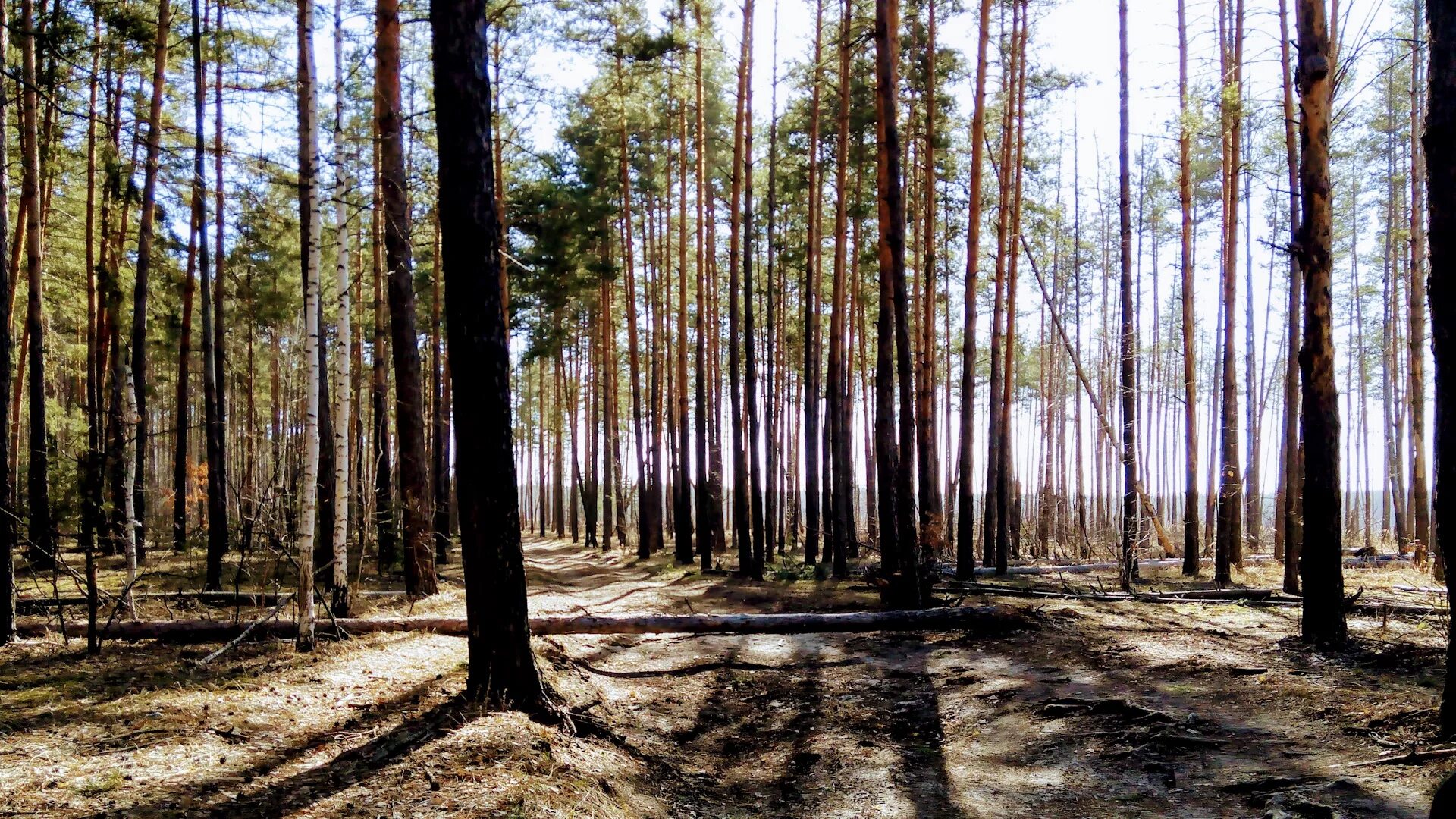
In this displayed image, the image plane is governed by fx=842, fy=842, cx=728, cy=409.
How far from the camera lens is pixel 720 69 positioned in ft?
62.3

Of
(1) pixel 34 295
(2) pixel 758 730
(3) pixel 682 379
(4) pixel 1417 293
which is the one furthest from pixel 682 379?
(4) pixel 1417 293

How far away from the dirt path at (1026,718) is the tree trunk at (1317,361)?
64 cm

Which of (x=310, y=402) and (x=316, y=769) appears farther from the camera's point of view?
(x=310, y=402)

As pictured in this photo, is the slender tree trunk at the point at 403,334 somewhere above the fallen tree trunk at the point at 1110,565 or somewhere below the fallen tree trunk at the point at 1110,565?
above

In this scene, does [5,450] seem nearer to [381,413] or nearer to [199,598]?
[199,598]

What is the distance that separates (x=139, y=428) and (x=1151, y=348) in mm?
34240

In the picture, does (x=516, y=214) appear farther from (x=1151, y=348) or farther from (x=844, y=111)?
(x=1151, y=348)

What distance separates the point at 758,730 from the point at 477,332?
4.23m

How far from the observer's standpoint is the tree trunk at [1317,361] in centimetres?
842

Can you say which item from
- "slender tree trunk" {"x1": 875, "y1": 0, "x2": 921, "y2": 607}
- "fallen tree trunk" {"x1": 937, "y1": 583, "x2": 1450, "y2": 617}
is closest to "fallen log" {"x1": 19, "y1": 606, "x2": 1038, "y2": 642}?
"slender tree trunk" {"x1": 875, "y1": 0, "x2": 921, "y2": 607}

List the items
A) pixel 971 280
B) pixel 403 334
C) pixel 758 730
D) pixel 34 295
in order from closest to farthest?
1. pixel 758 730
2. pixel 34 295
3. pixel 403 334
4. pixel 971 280

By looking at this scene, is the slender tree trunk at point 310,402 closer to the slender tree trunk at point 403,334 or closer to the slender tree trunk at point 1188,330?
the slender tree trunk at point 403,334

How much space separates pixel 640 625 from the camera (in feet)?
31.5

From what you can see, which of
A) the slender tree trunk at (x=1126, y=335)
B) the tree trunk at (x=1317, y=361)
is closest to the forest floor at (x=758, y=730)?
the tree trunk at (x=1317, y=361)
